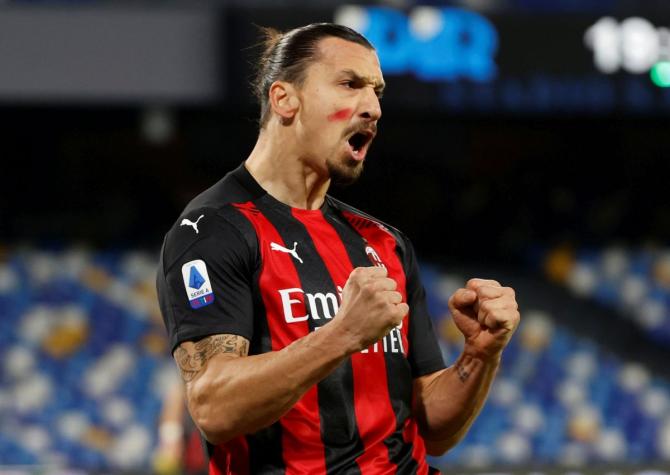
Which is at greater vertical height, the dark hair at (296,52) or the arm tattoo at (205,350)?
the dark hair at (296,52)

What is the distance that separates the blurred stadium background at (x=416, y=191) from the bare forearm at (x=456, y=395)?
377 centimetres

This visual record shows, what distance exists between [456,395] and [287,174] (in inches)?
25.1

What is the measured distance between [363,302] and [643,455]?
781cm

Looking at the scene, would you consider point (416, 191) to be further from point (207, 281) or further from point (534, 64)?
point (207, 281)

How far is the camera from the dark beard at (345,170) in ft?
8.64

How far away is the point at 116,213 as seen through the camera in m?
10.9

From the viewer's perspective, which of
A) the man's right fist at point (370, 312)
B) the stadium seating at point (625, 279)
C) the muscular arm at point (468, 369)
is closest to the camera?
the man's right fist at point (370, 312)

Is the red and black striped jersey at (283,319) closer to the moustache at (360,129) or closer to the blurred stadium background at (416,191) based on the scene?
the moustache at (360,129)

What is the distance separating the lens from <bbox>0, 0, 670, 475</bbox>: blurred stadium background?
888cm

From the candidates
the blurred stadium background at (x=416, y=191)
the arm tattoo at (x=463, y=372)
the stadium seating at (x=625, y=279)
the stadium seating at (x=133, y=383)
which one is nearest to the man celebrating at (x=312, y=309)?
the arm tattoo at (x=463, y=372)

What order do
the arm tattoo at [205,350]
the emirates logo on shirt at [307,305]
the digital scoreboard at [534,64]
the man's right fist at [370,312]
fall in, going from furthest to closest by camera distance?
the digital scoreboard at [534,64]
the emirates logo on shirt at [307,305]
the arm tattoo at [205,350]
the man's right fist at [370,312]

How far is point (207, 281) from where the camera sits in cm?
240

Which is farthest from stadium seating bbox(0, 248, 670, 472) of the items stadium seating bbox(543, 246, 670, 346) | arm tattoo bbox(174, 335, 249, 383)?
arm tattoo bbox(174, 335, 249, 383)

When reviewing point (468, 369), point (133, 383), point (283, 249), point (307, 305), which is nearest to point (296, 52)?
point (283, 249)
